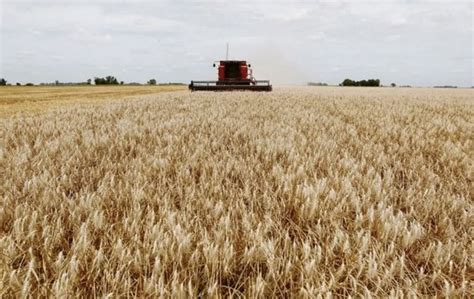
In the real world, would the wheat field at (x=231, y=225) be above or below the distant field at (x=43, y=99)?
above

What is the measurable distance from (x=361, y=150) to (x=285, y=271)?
289cm

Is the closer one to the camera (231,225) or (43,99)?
(231,225)

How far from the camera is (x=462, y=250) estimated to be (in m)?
1.78

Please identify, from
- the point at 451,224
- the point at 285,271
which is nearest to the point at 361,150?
the point at 451,224

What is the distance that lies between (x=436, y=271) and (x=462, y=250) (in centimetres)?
29

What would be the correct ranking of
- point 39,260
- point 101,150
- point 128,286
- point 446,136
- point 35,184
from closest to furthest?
point 128,286 < point 39,260 < point 35,184 < point 101,150 < point 446,136

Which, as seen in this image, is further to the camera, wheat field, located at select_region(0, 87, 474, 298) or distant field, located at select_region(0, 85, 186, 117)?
distant field, located at select_region(0, 85, 186, 117)

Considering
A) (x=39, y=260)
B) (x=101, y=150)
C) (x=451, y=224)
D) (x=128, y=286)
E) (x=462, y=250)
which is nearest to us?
(x=128, y=286)

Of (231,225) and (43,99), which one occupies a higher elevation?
(231,225)

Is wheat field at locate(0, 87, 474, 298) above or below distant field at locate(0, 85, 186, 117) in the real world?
above

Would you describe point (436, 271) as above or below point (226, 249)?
below

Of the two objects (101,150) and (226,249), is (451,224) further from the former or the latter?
(101,150)

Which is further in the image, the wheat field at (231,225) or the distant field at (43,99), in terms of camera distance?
the distant field at (43,99)

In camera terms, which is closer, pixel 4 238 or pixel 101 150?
pixel 4 238
